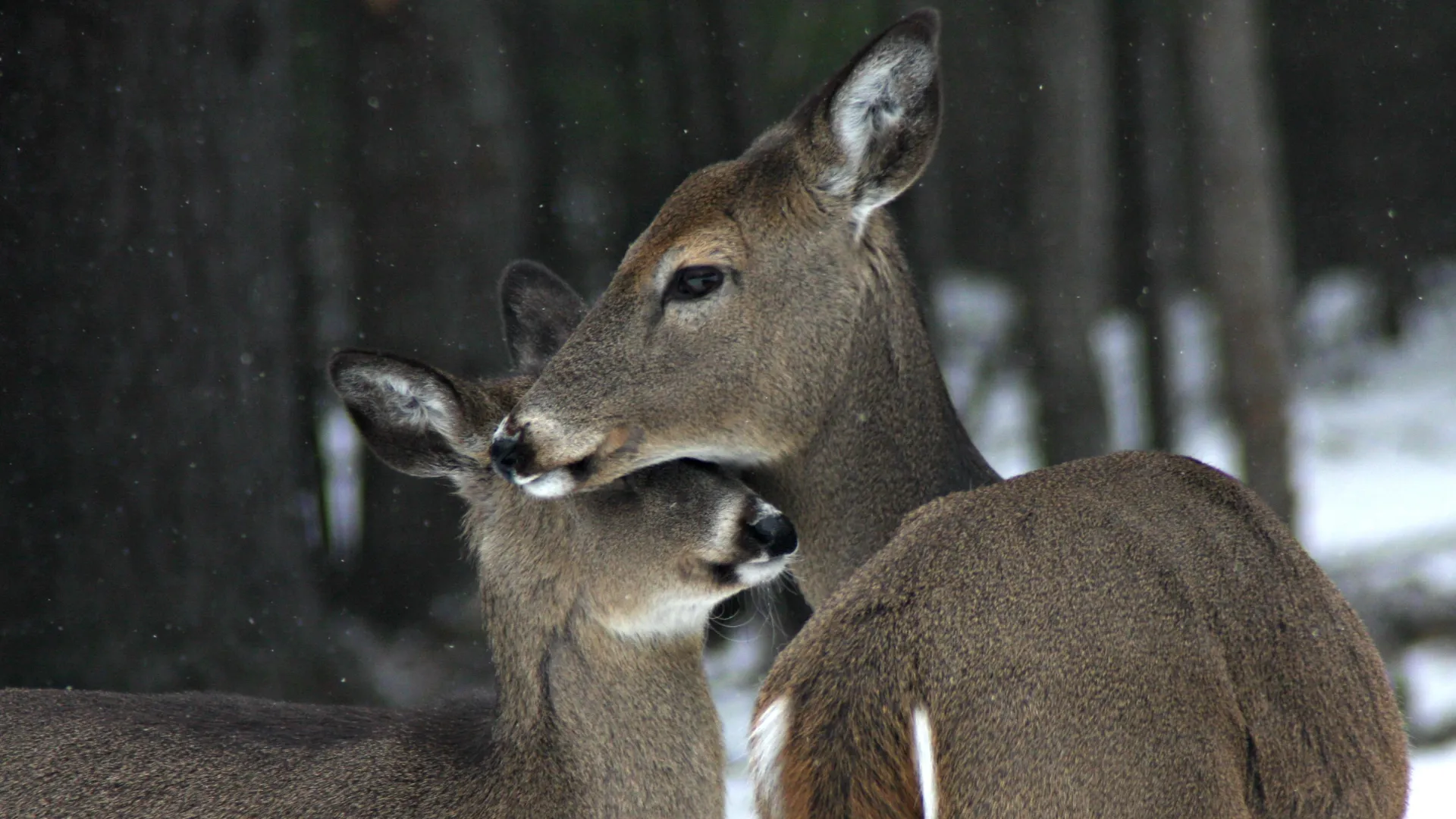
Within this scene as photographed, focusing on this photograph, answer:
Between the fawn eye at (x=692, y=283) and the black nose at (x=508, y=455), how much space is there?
523 mm

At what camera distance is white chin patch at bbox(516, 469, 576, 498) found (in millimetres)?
3900

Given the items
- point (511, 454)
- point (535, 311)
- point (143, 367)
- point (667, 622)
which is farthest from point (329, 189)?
point (511, 454)

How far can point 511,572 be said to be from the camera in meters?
4.45

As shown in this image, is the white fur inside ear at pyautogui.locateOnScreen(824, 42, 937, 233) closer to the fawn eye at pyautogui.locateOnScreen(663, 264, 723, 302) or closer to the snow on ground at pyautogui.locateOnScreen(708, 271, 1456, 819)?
the fawn eye at pyautogui.locateOnScreen(663, 264, 723, 302)

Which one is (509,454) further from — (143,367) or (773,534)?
(143,367)

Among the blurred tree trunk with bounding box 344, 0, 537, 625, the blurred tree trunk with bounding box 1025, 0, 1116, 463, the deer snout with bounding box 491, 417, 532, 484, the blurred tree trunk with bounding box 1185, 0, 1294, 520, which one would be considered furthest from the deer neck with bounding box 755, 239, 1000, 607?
the blurred tree trunk with bounding box 1025, 0, 1116, 463

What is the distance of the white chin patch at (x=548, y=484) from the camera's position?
390 centimetres

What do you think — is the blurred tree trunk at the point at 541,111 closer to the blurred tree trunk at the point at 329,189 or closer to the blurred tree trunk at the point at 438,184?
the blurred tree trunk at the point at 329,189

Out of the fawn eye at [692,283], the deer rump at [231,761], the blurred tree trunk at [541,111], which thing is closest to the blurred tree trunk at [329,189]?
the blurred tree trunk at [541,111]

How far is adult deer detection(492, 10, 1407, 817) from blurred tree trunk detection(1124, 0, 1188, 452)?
264 inches

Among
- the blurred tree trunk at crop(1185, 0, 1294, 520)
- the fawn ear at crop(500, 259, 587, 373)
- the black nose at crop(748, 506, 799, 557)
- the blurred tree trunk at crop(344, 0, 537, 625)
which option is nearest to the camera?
the black nose at crop(748, 506, 799, 557)

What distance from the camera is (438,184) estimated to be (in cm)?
892

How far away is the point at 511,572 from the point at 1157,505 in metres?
1.84

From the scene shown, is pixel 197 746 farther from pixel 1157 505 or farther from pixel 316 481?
pixel 316 481
